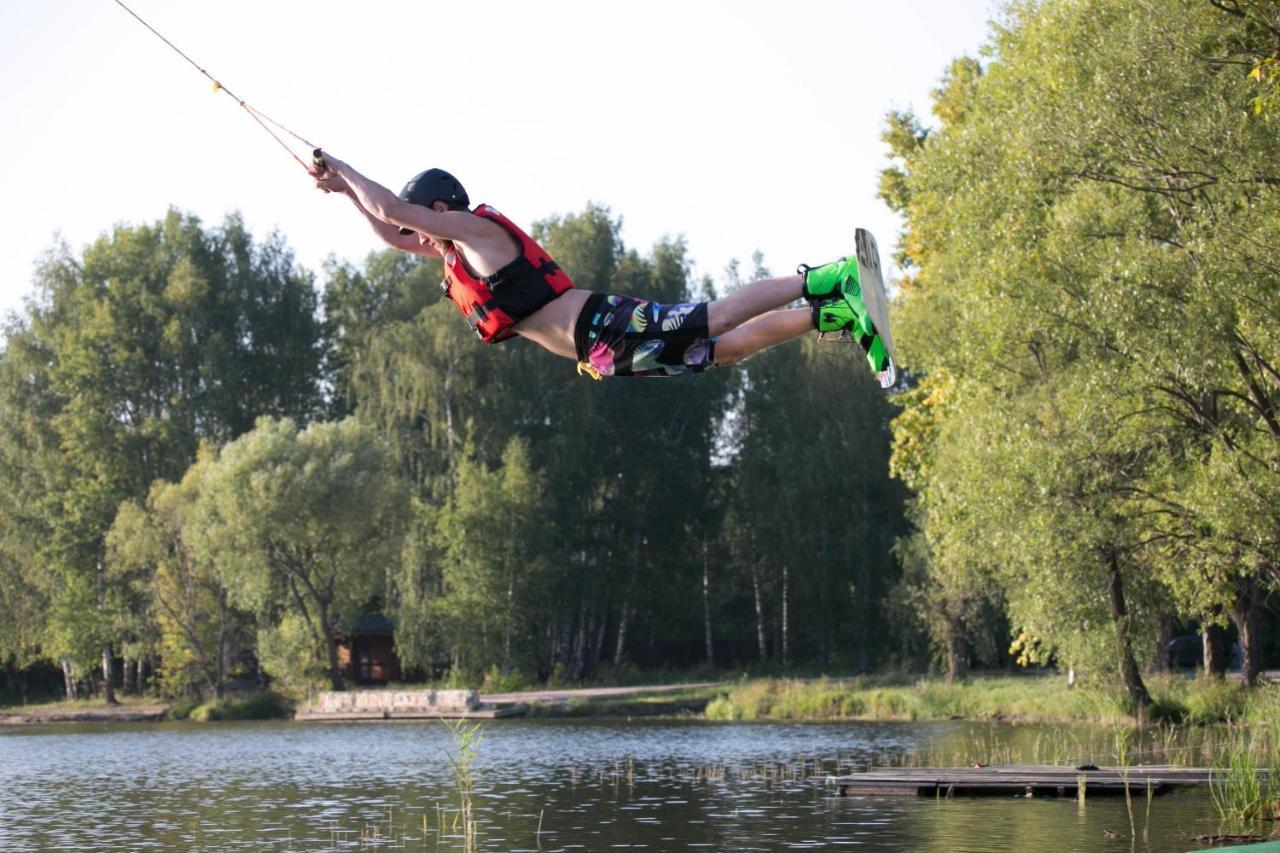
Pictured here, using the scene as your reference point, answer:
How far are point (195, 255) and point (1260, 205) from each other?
48.2 meters

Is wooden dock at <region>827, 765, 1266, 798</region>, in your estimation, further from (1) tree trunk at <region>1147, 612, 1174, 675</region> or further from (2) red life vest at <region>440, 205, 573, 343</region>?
(2) red life vest at <region>440, 205, 573, 343</region>

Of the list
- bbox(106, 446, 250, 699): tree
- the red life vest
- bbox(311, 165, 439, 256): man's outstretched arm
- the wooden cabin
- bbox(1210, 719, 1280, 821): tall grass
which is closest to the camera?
the red life vest

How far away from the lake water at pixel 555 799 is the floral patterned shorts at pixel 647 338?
28.1 feet

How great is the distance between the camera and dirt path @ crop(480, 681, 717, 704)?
4647cm

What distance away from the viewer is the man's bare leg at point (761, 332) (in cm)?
801

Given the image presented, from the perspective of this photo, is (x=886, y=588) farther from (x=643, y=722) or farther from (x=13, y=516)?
(x=13, y=516)

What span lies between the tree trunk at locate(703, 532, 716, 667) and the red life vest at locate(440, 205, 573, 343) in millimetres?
50797

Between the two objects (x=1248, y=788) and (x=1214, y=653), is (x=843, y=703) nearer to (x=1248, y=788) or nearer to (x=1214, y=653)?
(x=1214, y=653)

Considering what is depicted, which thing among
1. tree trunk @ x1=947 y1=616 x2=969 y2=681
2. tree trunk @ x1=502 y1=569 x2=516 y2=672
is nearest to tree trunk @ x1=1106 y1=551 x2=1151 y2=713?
tree trunk @ x1=947 y1=616 x2=969 y2=681

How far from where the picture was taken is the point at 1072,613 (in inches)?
1043

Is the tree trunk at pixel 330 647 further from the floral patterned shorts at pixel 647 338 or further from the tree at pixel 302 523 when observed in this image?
the floral patterned shorts at pixel 647 338

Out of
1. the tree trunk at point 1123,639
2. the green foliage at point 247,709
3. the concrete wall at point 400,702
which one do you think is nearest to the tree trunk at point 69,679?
the green foliage at point 247,709

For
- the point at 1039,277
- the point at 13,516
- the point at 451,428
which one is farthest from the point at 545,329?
the point at 13,516

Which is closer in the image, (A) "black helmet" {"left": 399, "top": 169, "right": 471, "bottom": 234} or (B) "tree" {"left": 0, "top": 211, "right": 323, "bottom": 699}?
(A) "black helmet" {"left": 399, "top": 169, "right": 471, "bottom": 234}
